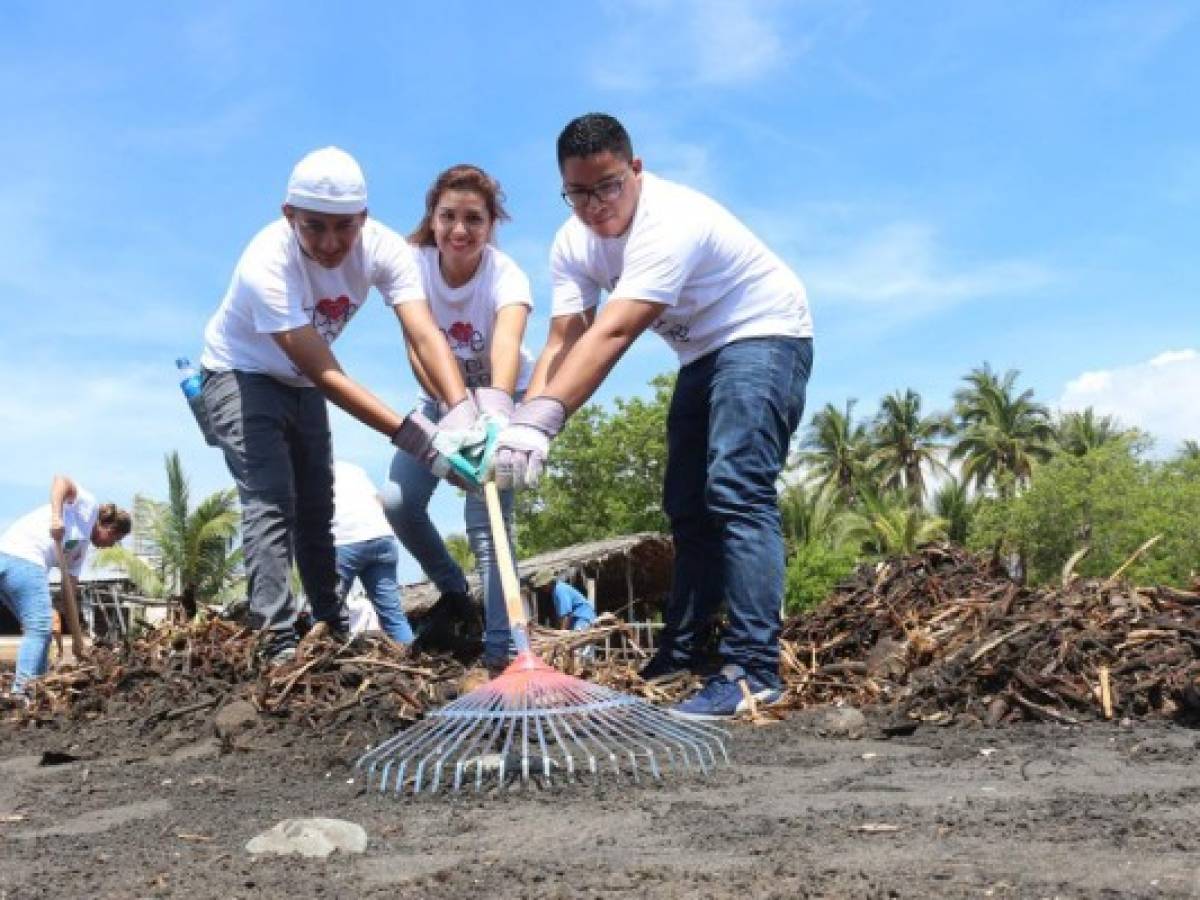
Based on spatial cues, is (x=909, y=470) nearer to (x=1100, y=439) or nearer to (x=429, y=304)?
(x=1100, y=439)

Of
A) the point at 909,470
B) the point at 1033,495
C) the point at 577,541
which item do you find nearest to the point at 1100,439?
the point at 909,470

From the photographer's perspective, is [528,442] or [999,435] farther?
[999,435]

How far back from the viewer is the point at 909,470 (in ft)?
193

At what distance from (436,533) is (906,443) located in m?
55.3

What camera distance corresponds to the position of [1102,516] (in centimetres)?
3925

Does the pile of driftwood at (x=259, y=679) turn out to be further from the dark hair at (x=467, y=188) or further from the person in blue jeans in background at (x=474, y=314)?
the dark hair at (x=467, y=188)

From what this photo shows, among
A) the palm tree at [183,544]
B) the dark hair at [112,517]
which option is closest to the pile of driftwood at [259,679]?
the dark hair at [112,517]

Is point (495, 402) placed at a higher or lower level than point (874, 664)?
higher

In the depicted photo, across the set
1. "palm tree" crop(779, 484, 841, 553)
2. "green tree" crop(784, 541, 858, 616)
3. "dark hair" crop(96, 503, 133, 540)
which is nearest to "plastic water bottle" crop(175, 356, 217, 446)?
"dark hair" crop(96, 503, 133, 540)

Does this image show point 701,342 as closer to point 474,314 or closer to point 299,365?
point 474,314

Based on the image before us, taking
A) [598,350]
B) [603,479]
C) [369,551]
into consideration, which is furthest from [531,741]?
[603,479]

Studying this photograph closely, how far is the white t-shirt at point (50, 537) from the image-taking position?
306 inches

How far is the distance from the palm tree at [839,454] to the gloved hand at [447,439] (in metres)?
53.6

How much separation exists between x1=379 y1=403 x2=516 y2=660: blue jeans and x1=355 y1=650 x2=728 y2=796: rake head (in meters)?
1.16
